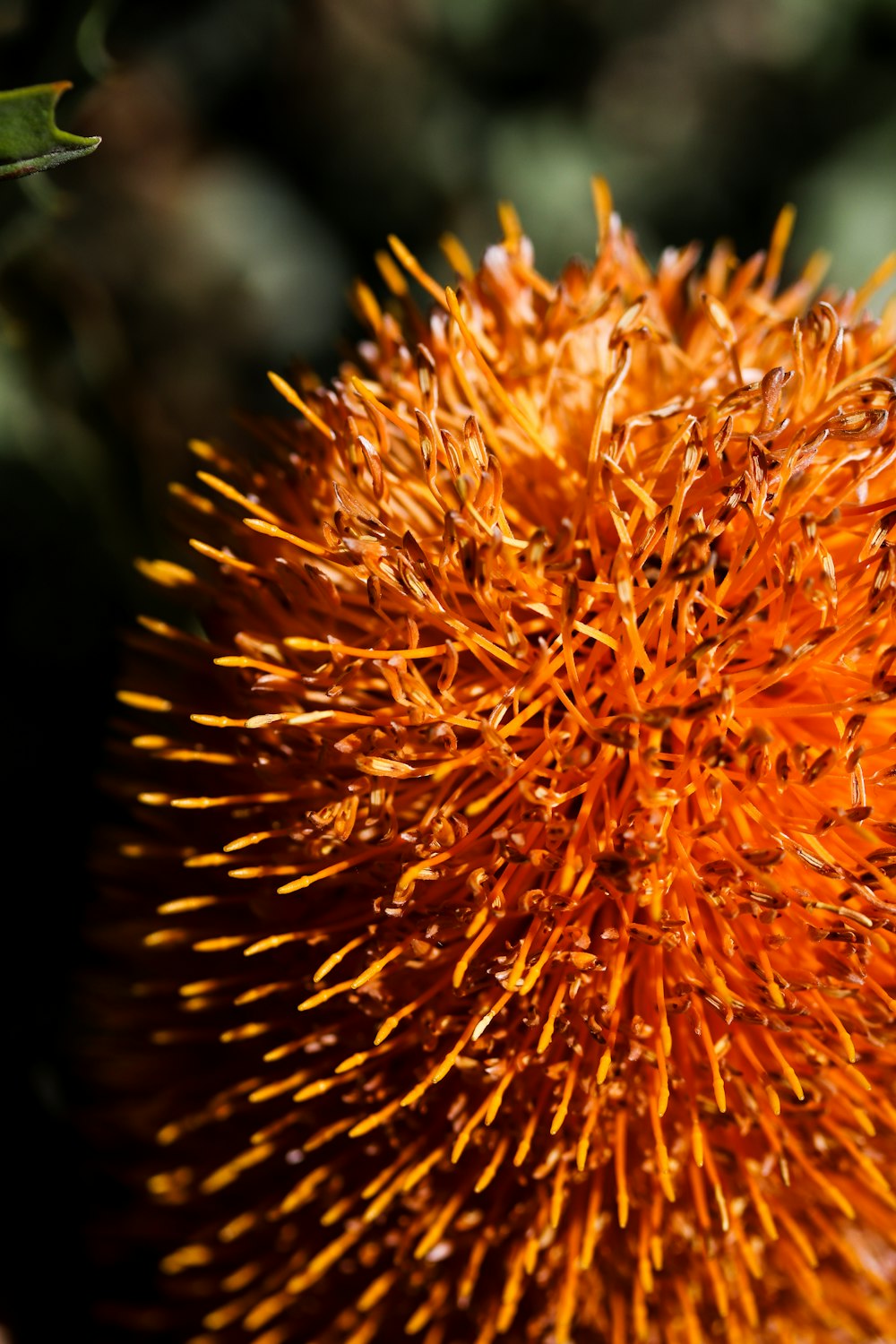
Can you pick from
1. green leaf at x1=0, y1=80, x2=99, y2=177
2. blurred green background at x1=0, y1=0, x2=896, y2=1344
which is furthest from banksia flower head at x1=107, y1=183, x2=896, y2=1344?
blurred green background at x1=0, y1=0, x2=896, y2=1344

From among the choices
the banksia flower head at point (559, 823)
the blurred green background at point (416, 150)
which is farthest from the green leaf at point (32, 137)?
the blurred green background at point (416, 150)

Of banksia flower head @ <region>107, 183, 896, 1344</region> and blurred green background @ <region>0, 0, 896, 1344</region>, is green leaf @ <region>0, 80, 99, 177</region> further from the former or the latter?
blurred green background @ <region>0, 0, 896, 1344</region>

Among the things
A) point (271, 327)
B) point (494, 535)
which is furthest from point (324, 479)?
point (271, 327)

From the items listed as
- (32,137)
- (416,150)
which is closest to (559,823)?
(32,137)

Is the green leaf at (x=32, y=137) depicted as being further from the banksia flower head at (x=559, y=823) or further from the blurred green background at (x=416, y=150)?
the blurred green background at (x=416, y=150)

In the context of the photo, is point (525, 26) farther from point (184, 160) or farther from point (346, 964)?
point (346, 964)

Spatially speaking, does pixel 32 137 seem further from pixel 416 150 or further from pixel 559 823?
pixel 416 150
